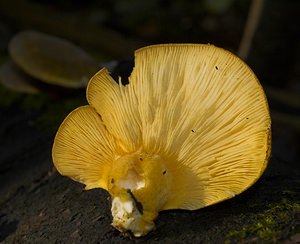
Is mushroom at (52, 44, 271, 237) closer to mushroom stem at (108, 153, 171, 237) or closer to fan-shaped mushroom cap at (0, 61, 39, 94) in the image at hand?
mushroom stem at (108, 153, 171, 237)

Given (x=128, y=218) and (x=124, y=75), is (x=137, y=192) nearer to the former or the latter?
(x=128, y=218)

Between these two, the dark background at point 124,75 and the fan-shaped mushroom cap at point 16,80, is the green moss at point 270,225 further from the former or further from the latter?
the fan-shaped mushroom cap at point 16,80

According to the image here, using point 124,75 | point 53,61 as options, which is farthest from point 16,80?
point 124,75

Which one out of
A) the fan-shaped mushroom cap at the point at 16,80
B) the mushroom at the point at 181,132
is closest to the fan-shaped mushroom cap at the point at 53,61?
the fan-shaped mushroom cap at the point at 16,80

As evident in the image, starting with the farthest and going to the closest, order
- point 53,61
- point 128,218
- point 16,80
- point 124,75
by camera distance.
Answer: point 16,80
point 53,61
point 124,75
point 128,218

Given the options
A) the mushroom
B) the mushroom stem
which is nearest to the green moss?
the mushroom

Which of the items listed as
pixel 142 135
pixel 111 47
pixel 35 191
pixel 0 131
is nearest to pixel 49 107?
pixel 0 131

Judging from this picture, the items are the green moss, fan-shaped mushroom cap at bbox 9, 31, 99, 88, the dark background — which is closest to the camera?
the green moss
